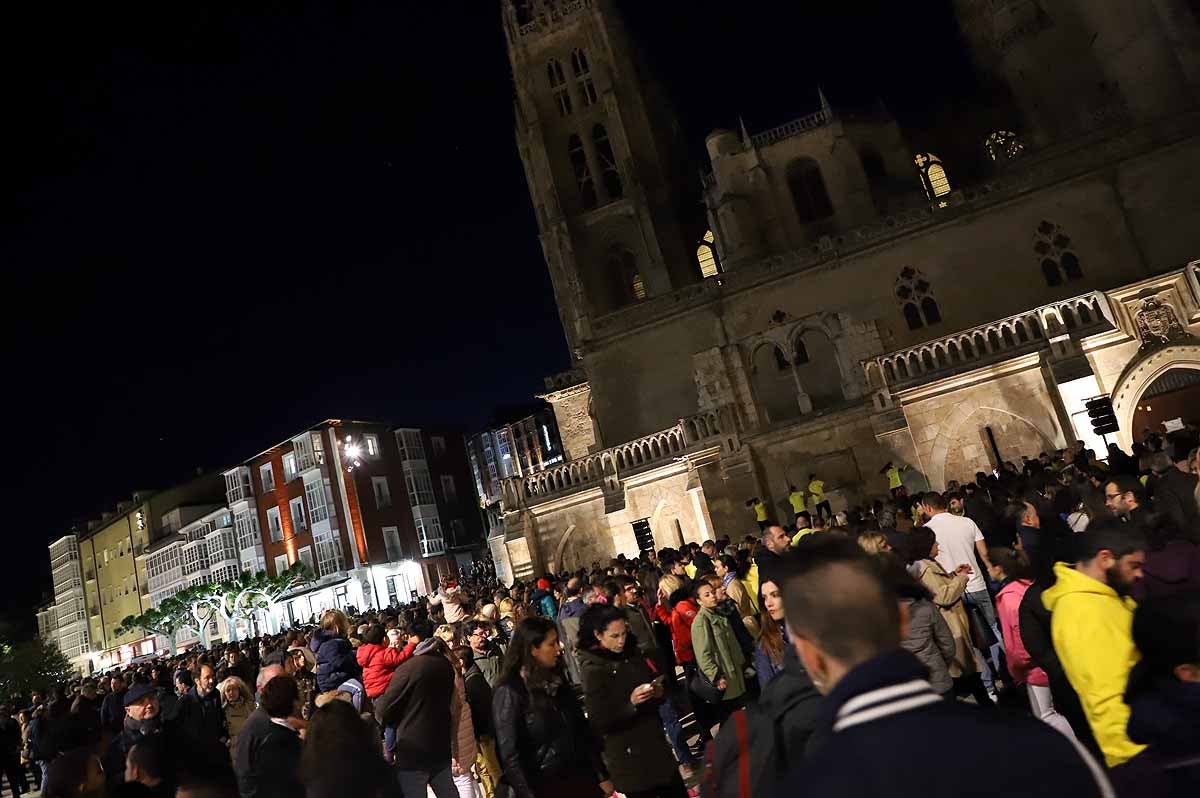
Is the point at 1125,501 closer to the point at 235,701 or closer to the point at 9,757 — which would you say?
the point at 235,701

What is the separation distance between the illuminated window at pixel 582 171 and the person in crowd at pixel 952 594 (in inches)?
1198

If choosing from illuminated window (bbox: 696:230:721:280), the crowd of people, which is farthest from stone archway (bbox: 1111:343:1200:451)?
illuminated window (bbox: 696:230:721:280)

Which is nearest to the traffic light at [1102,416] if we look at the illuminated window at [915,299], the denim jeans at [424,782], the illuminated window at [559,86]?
the illuminated window at [915,299]

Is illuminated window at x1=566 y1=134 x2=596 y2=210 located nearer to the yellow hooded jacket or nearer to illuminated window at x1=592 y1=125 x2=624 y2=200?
illuminated window at x1=592 y1=125 x2=624 y2=200

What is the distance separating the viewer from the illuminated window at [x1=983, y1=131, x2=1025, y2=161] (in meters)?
33.1

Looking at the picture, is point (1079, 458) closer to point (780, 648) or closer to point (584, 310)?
point (780, 648)

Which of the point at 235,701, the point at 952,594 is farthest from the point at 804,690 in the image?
the point at 235,701

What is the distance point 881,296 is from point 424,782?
25606mm

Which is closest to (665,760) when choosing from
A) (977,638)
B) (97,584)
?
(977,638)

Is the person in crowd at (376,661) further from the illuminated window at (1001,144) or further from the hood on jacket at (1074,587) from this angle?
the illuminated window at (1001,144)

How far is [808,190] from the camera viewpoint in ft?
109

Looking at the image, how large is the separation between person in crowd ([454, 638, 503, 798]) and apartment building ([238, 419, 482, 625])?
45.2 metres

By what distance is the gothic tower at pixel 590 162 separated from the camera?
34344mm

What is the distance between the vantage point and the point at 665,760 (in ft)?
16.3
